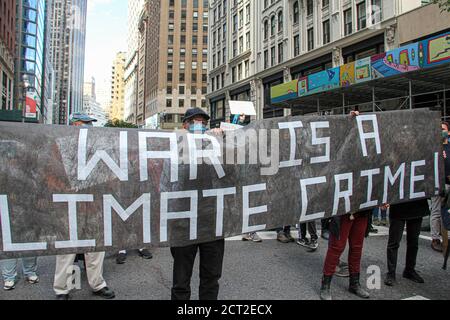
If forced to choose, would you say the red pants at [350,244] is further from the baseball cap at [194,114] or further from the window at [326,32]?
the window at [326,32]

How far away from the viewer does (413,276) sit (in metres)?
4.42

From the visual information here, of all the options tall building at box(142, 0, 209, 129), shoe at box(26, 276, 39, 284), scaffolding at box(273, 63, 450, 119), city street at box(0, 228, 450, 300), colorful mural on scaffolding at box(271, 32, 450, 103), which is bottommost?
city street at box(0, 228, 450, 300)

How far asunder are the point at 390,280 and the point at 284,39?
1241 inches

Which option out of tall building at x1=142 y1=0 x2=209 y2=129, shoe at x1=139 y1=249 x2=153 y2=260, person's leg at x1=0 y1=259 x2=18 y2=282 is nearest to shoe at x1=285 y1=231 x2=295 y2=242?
shoe at x1=139 y1=249 x2=153 y2=260

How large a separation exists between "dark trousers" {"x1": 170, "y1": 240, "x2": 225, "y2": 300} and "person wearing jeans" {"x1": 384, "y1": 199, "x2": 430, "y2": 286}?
2.45 meters

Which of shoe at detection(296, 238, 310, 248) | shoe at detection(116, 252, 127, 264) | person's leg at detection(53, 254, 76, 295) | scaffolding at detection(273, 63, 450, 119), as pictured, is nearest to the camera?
person's leg at detection(53, 254, 76, 295)

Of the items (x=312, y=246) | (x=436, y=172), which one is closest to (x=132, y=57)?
(x=312, y=246)

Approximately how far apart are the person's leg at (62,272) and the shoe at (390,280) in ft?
12.2

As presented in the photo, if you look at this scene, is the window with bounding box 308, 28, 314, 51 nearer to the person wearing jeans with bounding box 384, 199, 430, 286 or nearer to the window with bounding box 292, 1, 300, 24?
the window with bounding box 292, 1, 300, 24

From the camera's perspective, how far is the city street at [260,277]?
3.96 meters

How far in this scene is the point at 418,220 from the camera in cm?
443

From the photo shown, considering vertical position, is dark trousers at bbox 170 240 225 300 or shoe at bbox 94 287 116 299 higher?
dark trousers at bbox 170 240 225 300

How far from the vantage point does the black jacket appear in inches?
173

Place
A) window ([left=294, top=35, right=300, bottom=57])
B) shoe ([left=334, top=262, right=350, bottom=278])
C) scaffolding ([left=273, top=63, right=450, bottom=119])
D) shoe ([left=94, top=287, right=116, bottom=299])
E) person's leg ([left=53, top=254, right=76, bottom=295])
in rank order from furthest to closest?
window ([left=294, top=35, right=300, bottom=57]) → scaffolding ([left=273, top=63, right=450, bottom=119]) → shoe ([left=334, top=262, right=350, bottom=278]) → shoe ([left=94, top=287, right=116, bottom=299]) → person's leg ([left=53, top=254, right=76, bottom=295])
